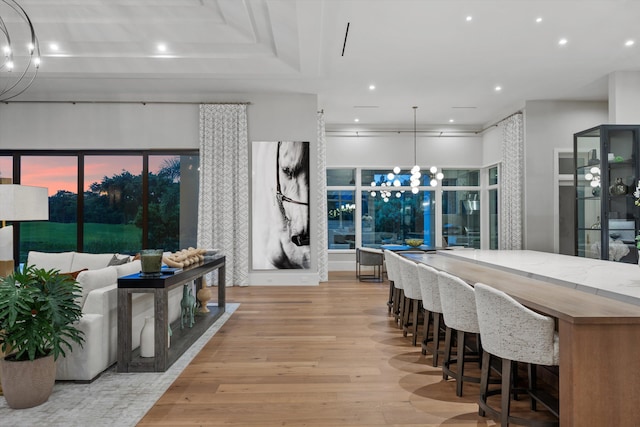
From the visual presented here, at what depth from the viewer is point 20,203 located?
304 centimetres

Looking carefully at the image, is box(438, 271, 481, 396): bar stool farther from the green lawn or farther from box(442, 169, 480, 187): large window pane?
box(442, 169, 480, 187): large window pane

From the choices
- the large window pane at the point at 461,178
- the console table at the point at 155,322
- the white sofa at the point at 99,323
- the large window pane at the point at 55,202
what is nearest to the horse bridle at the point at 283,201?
the white sofa at the point at 99,323

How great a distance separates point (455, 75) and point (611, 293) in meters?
5.00

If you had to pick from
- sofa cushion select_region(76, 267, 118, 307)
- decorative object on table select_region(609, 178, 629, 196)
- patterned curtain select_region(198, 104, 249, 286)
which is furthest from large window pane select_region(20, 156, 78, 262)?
decorative object on table select_region(609, 178, 629, 196)

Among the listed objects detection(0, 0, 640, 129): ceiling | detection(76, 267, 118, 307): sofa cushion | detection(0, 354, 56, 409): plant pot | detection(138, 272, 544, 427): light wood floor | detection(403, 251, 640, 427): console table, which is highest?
detection(0, 0, 640, 129): ceiling

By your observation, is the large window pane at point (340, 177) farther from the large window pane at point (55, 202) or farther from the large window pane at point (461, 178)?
the large window pane at point (55, 202)

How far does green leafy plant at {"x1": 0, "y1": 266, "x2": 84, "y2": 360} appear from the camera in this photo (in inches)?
99.7

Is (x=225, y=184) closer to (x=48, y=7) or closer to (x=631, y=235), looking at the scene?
A: (x=48, y=7)

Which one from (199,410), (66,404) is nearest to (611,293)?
(199,410)

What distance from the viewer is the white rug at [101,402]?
2.47 metres

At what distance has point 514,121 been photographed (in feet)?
26.3

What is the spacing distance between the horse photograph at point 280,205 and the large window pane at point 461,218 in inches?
165

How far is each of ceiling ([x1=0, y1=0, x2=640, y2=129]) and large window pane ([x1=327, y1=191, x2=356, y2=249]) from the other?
107 inches

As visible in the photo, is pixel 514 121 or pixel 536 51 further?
pixel 514 121
